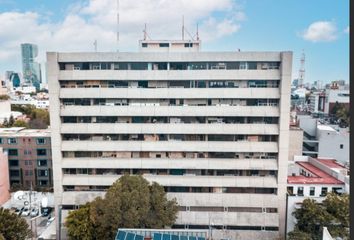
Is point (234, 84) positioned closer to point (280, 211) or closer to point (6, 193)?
point (280, 211)

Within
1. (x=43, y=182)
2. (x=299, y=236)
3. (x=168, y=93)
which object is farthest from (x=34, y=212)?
(x=299, y=236)

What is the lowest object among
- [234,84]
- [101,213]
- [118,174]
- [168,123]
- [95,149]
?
[101,213]

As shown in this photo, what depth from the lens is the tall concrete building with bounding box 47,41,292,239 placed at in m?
10.8

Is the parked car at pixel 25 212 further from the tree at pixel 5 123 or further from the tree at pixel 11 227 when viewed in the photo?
the tree at pixel 5 123

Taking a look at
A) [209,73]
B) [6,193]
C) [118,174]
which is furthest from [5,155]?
[209,73]

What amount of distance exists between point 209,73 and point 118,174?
5.13 meters

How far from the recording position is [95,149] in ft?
36.5

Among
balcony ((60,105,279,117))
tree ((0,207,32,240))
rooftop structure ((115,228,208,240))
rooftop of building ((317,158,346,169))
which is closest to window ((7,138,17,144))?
balcony ((60,105,279,117))

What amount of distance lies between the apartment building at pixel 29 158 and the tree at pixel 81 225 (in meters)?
6.56

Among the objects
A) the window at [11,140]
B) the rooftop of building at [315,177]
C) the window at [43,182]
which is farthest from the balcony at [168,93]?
the window at [43,182]

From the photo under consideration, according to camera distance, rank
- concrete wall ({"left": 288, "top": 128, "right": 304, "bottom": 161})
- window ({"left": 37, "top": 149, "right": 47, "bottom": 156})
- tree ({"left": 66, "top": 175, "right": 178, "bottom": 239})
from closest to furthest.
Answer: tree ({"left": 66, "top": 175, "right": 178, "bottom": 239}) < concrete wall ({"left": 288, "top": 128, "right": 304, "bottom": 161}) < window ({"left": 37, "top": 149, "right": 47, "bottom": 156})

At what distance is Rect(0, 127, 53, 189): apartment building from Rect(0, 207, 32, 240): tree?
6.39m

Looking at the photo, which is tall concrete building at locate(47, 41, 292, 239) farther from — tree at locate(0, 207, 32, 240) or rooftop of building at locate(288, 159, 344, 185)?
tree at locate(0, 207, 32, 240)

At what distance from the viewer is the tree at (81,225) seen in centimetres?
959
